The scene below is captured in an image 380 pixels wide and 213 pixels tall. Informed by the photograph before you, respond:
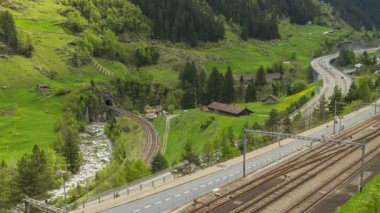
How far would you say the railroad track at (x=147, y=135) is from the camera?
12200 centimetres

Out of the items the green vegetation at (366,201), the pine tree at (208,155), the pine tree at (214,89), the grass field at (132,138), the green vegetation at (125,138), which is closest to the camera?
the green vegetation at (366,201)

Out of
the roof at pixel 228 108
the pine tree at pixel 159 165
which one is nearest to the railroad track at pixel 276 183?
the pine tree at pixel 159 165

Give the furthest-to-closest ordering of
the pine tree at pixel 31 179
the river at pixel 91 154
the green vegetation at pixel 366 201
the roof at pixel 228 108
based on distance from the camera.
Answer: the roof at pixel 228 108, the river at pixel 91 154, the pine tree at pixel 31 179, the green vegetation at pixel 366 201

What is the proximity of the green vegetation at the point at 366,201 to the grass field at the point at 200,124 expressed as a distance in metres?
60.2

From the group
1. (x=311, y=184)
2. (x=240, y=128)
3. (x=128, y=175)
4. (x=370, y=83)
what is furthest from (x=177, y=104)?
(x=311, y=184)

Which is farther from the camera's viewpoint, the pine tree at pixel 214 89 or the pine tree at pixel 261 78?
the pine tree at pixel 261 78

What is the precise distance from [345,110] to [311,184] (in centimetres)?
6496

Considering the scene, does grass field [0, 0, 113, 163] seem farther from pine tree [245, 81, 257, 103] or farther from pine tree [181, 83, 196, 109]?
pine tree [245, 81, 257, 103]

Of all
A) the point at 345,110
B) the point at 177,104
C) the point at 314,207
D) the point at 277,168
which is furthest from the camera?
the point at 177,104

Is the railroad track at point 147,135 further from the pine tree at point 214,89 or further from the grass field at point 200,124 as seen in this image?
the pine tree at point 214,89

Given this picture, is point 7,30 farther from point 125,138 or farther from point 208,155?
point 208,155

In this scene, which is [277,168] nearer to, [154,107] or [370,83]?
[370,83]

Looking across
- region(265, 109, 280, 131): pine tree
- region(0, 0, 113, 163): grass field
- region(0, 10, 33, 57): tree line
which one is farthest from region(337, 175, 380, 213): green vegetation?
region(0, 10, 33, 57): tree line

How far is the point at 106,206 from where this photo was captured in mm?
58312
